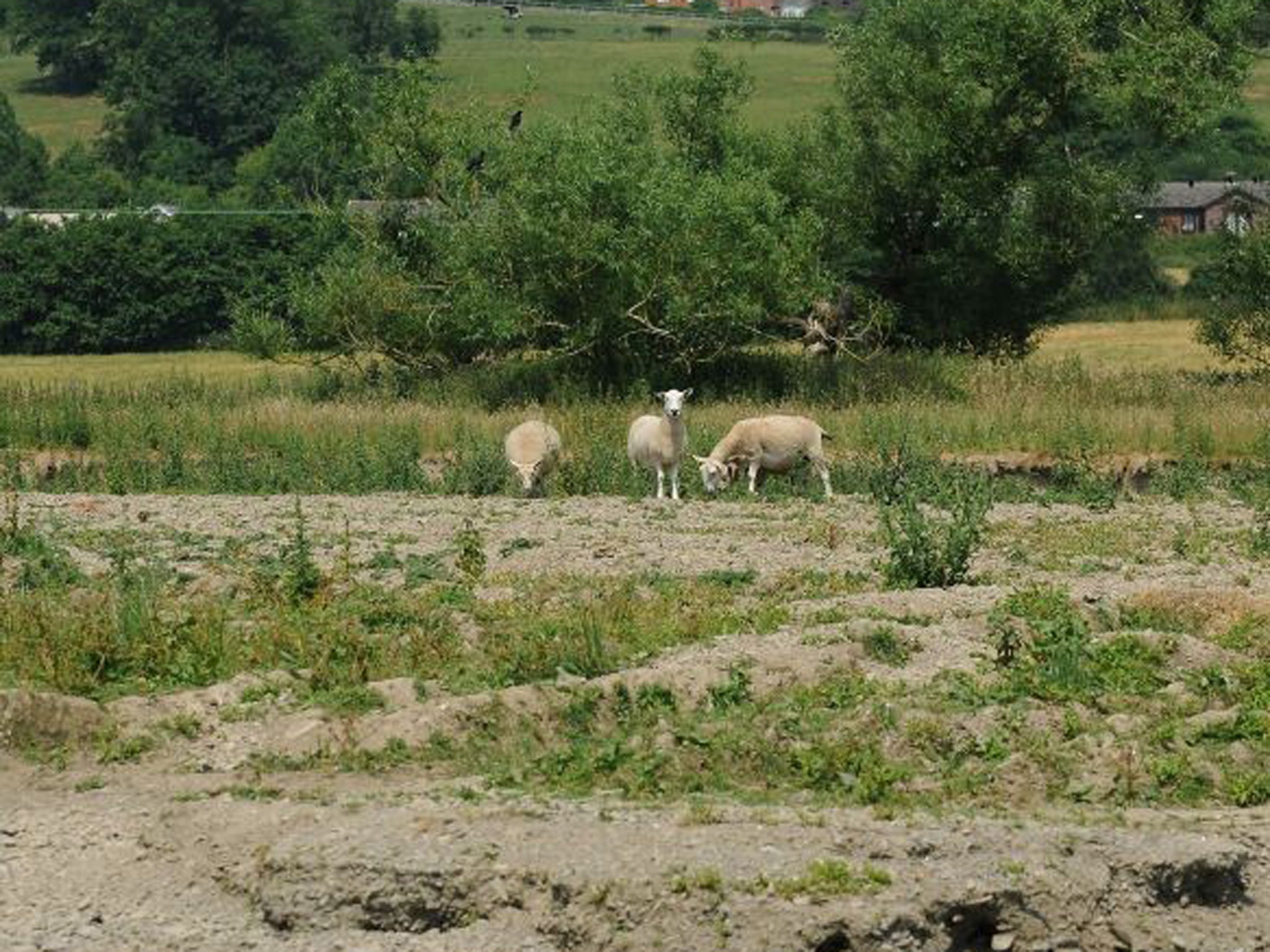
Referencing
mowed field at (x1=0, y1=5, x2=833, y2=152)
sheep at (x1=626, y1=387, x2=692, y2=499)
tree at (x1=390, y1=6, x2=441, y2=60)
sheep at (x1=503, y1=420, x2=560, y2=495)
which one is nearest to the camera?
sheep at (x1=503, y1=420, x2=560, y2=495)

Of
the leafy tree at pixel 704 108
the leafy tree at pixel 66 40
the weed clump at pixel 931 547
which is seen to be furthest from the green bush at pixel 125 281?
the leafy tree at pixel 66 40

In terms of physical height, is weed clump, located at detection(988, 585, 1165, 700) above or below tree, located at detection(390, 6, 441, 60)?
above

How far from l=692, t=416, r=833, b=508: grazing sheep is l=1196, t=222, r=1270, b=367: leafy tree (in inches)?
506

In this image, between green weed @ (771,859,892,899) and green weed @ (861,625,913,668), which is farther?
green weed @ (861,625,913,668)

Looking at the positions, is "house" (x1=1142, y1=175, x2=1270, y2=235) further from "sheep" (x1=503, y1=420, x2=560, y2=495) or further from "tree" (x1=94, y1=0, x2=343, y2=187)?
"sheep" (x1=503, y1=420, x2=560, y2=495)

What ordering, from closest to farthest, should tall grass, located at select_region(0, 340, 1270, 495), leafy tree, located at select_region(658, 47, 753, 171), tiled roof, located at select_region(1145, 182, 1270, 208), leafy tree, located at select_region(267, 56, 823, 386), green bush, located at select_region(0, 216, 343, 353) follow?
tall grass, located at select_region(0, 340, 1270, 495) < leafy tree, located at select_region(267, 56, 823, 386) < leafy tree, located at select_region(658, 47, 753, 171) < green bush, located at select_region(0, 216, 343, 353) < tiled roof, located at select_region(1145, 182, 1270, 208)

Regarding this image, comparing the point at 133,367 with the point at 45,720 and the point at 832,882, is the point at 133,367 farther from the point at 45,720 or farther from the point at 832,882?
the point at 832,882

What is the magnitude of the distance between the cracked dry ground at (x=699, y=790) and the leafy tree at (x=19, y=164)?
294 feet

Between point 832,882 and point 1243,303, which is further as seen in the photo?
point 1243,303

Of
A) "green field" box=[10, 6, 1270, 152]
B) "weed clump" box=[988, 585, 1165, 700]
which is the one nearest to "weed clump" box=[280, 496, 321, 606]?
"weed clump" box=[988, 585, 1165, 700]

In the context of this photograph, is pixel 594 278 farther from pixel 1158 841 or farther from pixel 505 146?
pixel 1158 841

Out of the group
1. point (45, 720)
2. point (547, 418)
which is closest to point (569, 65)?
point (547, 418)

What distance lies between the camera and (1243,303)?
4197 centimetres

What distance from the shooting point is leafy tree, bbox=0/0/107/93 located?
133 metres
